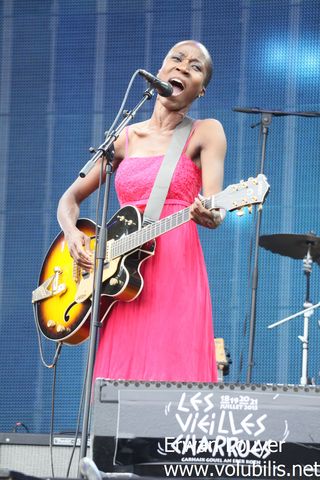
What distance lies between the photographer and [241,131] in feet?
27.1

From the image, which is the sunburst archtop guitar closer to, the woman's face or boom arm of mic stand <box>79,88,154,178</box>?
boom arm of mic stand <box>79,88,154,178</box>

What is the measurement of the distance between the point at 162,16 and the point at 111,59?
1.72 feet

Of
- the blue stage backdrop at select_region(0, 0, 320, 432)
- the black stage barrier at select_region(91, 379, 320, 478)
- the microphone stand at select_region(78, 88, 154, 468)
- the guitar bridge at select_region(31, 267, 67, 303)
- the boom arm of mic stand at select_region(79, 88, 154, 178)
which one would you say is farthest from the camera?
the blue stage backdrop at select_region(0, 0, 320, 432)

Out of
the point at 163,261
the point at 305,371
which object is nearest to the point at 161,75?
the point at 163,261

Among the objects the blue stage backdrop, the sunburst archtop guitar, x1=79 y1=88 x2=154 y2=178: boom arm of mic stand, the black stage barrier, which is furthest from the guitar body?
the blue stage backdrop

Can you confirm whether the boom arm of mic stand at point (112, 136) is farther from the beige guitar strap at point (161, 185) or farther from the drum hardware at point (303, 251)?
the drum hardware at point (303, 251)

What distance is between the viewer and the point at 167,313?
13.3 feet

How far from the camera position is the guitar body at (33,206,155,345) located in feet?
13.6

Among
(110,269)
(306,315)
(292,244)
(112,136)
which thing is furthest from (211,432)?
(292,244)

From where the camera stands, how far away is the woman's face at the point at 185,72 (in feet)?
13.9

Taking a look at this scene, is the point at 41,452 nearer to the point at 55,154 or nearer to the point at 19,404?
the point at 19,404

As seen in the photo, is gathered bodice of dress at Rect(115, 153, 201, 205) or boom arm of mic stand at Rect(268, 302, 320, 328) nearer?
gathered bodice of dress at Rect(115, 153, 201, 205)

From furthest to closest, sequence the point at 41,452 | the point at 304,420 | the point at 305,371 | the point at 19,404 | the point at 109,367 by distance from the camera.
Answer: the point at 19,404 → the point at 305,371 → the point at 41,452 → the point at 109,367 → the point at 304,420

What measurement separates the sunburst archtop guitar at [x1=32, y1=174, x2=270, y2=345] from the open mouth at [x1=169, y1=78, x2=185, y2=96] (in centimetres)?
49
